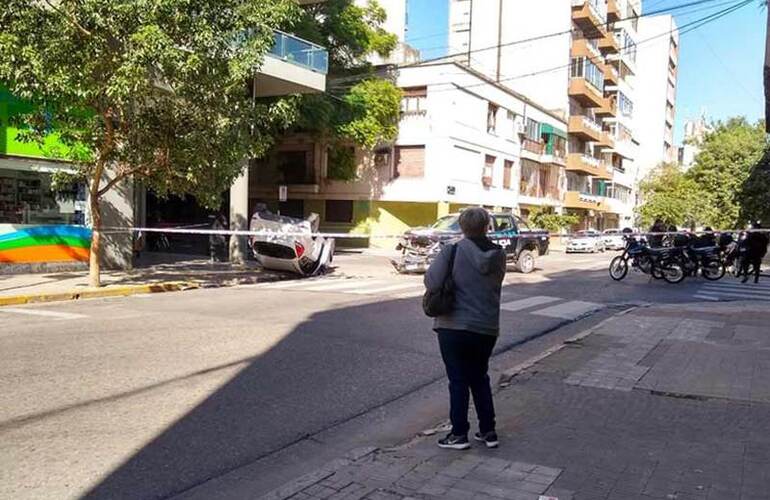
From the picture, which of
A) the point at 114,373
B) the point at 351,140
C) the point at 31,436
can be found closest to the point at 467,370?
the point at 31,436

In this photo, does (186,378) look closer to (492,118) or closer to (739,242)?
(739,242)

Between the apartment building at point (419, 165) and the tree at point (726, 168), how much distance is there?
57.1ft

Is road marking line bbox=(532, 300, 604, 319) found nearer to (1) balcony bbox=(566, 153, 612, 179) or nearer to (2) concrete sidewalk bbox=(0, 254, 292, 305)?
(2) concrete sidewalk bbox=(0, 254, 292, 305)

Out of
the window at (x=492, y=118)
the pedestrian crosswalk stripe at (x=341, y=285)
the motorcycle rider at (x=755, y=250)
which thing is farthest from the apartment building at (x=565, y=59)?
the pedestrian crosswalk stripe at (x=341, y=285)

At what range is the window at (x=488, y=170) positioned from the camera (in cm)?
3778

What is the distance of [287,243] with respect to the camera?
17.3m

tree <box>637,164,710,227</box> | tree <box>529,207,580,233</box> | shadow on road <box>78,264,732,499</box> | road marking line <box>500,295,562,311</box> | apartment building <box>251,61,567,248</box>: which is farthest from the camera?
tree <box>637,164,710,227</box>

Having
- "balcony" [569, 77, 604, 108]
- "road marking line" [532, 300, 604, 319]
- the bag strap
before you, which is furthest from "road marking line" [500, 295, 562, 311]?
"balcony" [569, 77, 604, 108]

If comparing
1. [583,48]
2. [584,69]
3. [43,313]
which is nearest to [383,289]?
[43,313]

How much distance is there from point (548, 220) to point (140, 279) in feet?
103

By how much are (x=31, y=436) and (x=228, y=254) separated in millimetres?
18119

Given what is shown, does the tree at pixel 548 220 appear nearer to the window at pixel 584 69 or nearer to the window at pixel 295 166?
the window at pixel 584 69

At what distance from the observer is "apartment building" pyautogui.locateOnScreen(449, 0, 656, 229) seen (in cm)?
4869

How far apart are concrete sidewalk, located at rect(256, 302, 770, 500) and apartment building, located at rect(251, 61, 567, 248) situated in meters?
25.4
